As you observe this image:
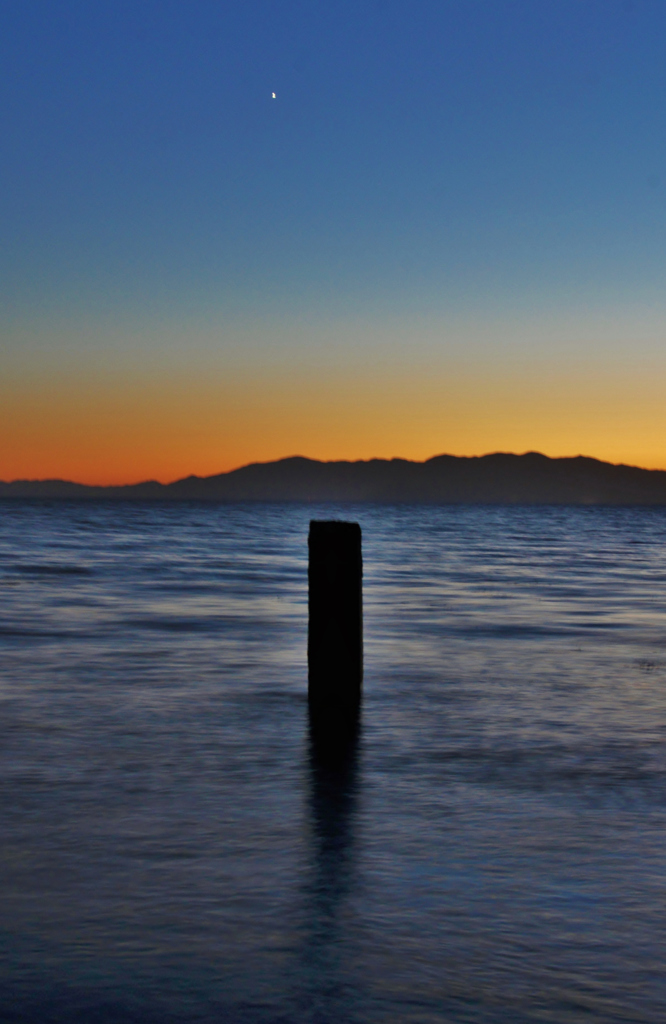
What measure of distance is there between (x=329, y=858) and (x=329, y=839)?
0.29 m

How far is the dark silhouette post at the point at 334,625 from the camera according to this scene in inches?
299

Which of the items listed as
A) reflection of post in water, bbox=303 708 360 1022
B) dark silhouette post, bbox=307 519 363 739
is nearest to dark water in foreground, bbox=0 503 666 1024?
reflection of post in water, bbox=303 708 360 1022

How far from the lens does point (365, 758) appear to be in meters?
6.57

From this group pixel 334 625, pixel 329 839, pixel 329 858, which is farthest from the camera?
pixel 334 625

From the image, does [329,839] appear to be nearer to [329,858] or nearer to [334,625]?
[329,858]

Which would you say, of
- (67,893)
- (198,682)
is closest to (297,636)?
(198,682)

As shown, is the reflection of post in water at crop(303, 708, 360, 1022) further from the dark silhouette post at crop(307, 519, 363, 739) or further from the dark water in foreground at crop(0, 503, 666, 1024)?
the dark silhouette post at crop(307, 519, 363, 739)

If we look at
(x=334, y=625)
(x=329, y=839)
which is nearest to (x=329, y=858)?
(x=329, y=839)

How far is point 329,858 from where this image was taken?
4559 millimetres

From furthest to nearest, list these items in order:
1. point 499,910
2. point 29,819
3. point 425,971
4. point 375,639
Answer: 1. point 375,639
2. point 29,819
3. point 499,910
4. point 425,971

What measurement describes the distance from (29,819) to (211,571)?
21.7 metres

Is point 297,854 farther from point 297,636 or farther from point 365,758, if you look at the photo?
point 297,636

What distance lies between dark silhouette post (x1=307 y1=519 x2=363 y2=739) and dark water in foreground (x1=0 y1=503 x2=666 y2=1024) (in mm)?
235

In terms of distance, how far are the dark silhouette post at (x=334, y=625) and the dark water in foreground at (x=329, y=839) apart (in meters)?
0.24
